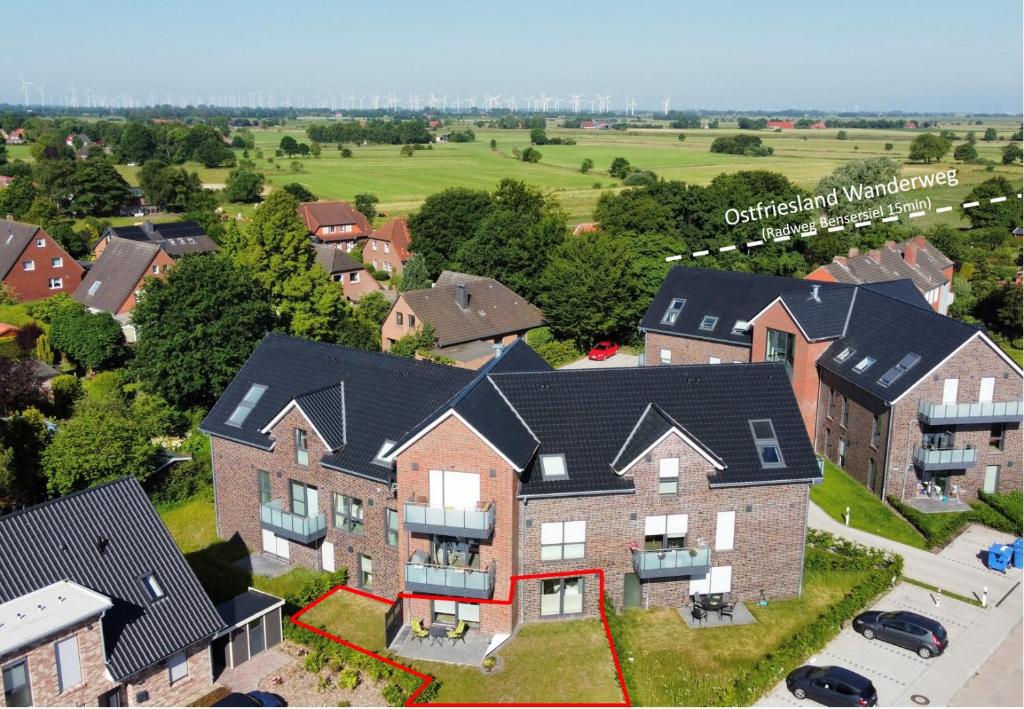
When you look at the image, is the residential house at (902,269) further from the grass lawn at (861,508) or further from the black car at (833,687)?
the black car at (833,687)

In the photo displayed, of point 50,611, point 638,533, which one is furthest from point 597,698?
point 50,611

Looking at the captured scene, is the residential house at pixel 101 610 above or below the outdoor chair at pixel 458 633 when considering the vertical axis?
above

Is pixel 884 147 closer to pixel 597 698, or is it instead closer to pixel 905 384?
pixel 905 384

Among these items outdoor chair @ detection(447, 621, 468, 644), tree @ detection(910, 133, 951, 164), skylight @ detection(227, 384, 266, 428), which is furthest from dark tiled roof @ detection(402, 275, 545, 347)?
tree @ detection(910, 133, 951, 164)

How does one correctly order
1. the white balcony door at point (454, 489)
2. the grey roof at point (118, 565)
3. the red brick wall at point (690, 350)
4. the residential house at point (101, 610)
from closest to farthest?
the residential house at point (101, 610), the grey roof at point (118, 565), the white balcony door at point (454, 489), the red brick wall at point (690, 350)

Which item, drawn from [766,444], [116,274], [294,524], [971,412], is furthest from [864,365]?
[116,274]

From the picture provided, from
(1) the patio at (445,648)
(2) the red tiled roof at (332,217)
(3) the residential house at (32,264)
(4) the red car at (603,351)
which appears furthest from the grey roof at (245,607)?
(2) the red tiled roof at (332,217)

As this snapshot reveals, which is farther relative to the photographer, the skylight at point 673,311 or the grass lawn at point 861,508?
the skylight at point 673,311
